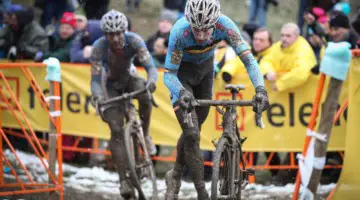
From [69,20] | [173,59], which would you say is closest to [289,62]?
[173,59]

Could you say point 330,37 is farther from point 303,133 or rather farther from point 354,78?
point 354,78

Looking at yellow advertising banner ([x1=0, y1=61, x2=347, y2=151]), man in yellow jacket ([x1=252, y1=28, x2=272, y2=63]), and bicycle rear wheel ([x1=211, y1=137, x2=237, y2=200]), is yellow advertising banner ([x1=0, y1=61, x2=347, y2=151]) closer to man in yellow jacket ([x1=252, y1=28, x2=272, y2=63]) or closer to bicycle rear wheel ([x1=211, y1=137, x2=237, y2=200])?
man in yellow jacket ([x1=252, y1=28, x2=272, y2=63])

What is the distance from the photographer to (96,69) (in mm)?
9188

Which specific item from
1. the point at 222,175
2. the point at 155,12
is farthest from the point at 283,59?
the point at 155,12

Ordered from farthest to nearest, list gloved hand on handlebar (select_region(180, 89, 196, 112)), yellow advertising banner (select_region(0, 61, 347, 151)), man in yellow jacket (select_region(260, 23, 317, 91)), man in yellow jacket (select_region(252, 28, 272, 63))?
man in yellow jacket (select_region(252, 28, 272, 63)) < yellow advertising banner (select_region(0, 61, 347, 151)) < man in yellow jacket (select_region(260, 23, 317, 91)) < gloved hand on handlebar (select_region(180, 89, 196, 112))

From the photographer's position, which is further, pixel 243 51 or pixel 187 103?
pixel 243 51

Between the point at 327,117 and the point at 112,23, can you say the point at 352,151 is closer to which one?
the point at 327,117

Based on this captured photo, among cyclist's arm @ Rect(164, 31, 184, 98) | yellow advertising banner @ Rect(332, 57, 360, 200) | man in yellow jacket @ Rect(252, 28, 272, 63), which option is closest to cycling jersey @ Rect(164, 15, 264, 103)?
cyclist's arm @ Rect(164, 31, 184, 98)

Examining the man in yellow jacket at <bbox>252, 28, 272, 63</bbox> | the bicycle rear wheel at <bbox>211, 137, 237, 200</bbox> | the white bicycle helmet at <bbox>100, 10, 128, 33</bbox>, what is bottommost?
the bicycle rear wheel at <bbox>211, 137, 237, 200</bbox>

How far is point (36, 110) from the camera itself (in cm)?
1207

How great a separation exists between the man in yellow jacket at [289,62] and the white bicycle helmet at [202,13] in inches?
135

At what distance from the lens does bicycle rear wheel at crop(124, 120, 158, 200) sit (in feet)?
29.2

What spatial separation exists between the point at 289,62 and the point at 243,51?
3.49 meters

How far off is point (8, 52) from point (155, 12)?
8.23 meters
